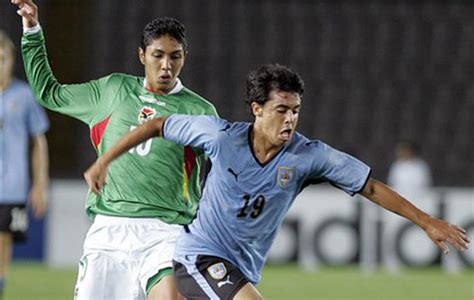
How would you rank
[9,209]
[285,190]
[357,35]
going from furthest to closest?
1. [357,35]
2. [9,209]
3. [285,190]

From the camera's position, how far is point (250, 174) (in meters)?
6.29

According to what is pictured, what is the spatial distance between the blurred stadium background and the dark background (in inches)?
0.5

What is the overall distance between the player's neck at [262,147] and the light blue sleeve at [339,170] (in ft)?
Result: 0.62

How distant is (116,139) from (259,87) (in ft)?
2.89

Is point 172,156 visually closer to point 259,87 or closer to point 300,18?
point 259,87

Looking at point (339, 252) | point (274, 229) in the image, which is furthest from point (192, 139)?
point (339, 252)

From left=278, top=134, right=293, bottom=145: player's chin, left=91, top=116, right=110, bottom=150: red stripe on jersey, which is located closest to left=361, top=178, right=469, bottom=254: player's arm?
left=278, top=134, right=293, bottom=145: player's chin

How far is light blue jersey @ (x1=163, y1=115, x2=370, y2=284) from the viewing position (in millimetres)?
6270

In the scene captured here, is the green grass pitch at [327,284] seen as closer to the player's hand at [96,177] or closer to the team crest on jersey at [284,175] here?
the team crest on jersey at [284,175]

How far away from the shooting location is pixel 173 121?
Answer: 634cm

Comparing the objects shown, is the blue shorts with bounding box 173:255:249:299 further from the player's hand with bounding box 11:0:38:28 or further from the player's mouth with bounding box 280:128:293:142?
the player's hand with bounding box 11:0:38:28

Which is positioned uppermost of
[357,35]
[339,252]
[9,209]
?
[357,35]

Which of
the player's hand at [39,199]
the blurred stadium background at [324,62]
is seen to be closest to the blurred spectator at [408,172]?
the blurred stadium background at [324,62]

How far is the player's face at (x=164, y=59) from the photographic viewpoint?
6.78 meters
